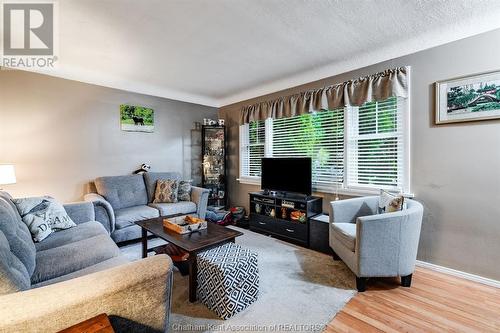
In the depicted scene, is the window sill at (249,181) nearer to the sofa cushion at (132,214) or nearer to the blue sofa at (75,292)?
the sofa cushion at (132,214)

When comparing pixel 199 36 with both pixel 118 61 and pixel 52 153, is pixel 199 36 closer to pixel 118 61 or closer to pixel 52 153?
pixel 118 61

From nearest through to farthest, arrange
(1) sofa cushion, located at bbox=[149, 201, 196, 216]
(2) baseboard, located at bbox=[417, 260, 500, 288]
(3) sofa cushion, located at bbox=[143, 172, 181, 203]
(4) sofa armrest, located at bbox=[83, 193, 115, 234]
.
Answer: (2) baseboard, located at bbox=[417, 260, 500, 288] → (4) sofa armrest, located at bbox=[83, 193, 115, 234] → (1) sofa cushion, located at bbox=[149, 201, 196, 216] → (3) sofa cushion, located at bbox=[143, 172, 181, 203]

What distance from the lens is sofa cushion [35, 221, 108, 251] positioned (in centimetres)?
208

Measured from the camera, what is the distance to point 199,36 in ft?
8.25

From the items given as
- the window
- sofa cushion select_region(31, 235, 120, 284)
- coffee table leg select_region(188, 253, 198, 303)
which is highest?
the window

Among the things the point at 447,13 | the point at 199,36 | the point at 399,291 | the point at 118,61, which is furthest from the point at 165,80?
the point at 399,291

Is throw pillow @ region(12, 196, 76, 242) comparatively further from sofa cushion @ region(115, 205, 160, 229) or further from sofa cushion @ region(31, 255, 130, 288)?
sofa cushion @ region(31, 255, 130, 288)

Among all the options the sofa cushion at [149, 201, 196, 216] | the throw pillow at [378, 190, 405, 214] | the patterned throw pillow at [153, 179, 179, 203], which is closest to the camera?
the throw pillow at [378, 190, 405, 214]

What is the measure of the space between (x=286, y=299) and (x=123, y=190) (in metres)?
2.90

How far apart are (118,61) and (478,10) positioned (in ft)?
12.9

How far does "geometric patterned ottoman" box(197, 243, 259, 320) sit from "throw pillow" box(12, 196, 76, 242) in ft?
4.97

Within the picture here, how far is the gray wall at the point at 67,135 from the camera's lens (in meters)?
3.05

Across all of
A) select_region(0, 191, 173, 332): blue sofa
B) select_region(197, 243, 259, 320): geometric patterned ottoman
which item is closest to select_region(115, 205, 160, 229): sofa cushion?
select_region(0, 191, 173, 332): blue sofa

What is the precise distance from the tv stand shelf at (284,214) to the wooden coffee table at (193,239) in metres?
1.27
